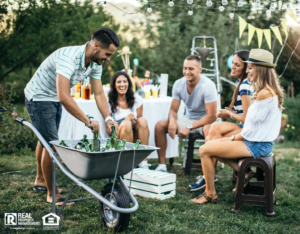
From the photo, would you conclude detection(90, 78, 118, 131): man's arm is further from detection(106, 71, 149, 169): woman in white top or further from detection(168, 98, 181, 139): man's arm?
detection(168, 98, 181, 139): man's arm

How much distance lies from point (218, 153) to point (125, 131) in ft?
3.78

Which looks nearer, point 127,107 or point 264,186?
point 264,186

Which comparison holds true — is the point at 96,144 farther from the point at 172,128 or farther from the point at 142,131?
the point at 172,128

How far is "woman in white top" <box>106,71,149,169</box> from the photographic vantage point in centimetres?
361

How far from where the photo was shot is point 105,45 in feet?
7.44

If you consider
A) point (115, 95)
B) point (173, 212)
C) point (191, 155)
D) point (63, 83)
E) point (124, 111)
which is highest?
point (63, 83)

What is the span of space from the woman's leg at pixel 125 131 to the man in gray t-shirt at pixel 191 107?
0.49 m

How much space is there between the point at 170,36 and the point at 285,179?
290 inches

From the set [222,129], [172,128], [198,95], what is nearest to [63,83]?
[222,129]

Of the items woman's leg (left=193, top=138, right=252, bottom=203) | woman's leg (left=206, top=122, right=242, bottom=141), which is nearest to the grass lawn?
woman's leg (left=193, top=138, right=252, bottom=203)

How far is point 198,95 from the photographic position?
12.0 ft

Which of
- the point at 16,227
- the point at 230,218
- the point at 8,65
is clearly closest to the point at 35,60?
the point at 8,65

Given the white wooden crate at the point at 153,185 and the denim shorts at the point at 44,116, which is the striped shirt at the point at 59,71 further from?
the white wooden crate at the point at 153,185

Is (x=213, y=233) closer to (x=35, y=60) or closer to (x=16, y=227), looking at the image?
(x=16, y=227)
